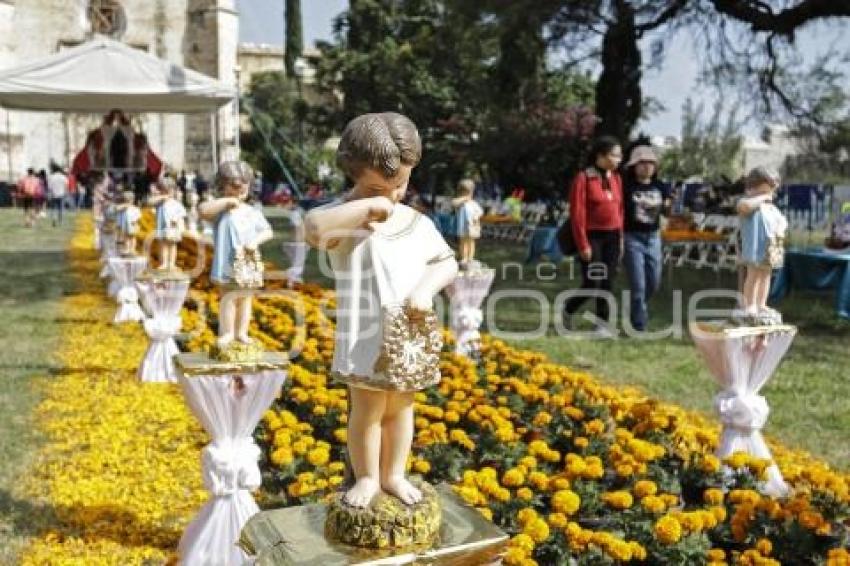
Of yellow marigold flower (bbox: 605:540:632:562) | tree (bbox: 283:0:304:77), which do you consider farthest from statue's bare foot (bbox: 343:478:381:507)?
tree (bbox: 283:0:304:77)

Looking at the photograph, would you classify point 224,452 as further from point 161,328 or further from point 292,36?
point 292,36

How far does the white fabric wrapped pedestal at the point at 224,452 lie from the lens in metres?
3.75

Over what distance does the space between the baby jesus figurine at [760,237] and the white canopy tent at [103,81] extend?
782 cm

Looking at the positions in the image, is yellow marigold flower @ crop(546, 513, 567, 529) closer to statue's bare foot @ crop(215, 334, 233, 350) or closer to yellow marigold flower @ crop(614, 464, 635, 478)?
yellow marigold flower @ crop(614, 464, 635, 478)

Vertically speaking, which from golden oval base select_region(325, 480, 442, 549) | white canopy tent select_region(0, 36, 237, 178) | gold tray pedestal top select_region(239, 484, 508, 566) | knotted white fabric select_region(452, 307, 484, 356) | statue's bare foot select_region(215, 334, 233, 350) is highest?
white canopy tent select_region(0, 36, 237, 178)

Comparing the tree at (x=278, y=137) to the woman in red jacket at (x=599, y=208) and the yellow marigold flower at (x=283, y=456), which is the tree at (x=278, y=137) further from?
the yellow marigold flower at (x=283, y=456)

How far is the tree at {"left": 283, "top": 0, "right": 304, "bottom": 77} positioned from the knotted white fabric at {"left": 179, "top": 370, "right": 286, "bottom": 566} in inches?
1623

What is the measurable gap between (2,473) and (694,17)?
12477mm

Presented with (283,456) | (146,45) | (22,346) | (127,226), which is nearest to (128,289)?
(127,226)

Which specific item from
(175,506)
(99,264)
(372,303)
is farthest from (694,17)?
(372,303)

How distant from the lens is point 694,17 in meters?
13.8

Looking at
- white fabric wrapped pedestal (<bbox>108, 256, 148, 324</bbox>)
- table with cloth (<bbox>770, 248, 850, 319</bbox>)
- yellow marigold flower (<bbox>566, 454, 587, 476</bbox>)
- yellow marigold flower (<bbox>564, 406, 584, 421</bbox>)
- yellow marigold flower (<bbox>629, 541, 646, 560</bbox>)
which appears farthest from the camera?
white fabric wrapped pedestal (<bbox>108, 256, 148, 324</bbox>)

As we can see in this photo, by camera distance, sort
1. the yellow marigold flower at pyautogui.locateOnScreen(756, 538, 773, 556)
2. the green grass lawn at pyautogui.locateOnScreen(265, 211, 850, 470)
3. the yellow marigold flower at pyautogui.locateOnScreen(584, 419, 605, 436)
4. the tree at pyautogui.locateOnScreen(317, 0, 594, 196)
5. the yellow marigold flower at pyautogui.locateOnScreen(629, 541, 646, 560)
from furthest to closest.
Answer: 1. the tree at pyautogui.locateOnScreen(317, 0, 594, 196)
2. the green grass lawn at pyautogui.locateOnScreen(265, 211, 850, 470)
3. the yellow marigold flower at pyautogui.locateOnScreen(584, 419, 605, 436)
4. the yellow marigold flower at pyautogui.locateOnScreen(756, 538, 773, 556)
5. the yellow marigold flower at pyautogui.locateOnScreen(629, 541, 646, 560)

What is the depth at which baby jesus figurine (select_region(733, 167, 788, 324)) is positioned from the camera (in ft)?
14.9
